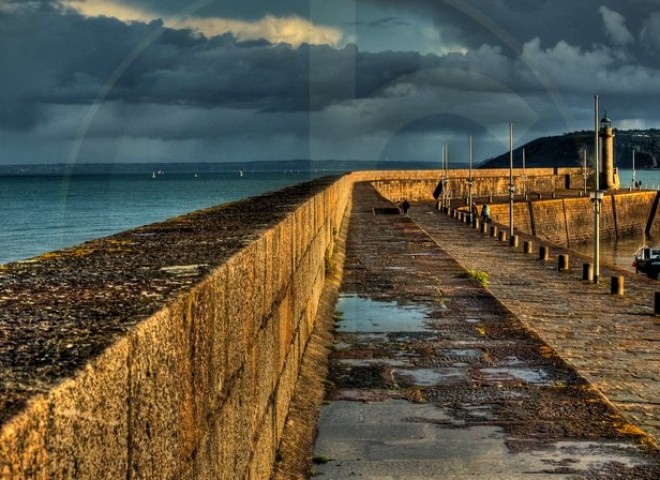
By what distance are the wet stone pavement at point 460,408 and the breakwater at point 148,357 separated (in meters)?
0.79

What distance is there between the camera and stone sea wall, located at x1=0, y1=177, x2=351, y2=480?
5.46 ft

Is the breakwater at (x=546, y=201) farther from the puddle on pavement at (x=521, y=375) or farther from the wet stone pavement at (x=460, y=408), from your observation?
the puddle on pavement at (x=521, y=375)

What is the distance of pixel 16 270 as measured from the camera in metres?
3.79

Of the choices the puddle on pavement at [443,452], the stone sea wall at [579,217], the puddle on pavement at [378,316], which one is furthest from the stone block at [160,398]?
the stone sea wall at [579,217]

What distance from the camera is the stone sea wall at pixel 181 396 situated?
1665 mm

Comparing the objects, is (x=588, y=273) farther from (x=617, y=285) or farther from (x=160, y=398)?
(x=160, y=398)

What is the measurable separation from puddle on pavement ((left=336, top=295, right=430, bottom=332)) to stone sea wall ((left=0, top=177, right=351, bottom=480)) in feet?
14.1

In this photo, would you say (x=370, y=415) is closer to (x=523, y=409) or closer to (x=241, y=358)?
(x=523, y=409)

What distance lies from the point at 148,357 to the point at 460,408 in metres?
5.14

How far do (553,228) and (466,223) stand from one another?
1368 inches

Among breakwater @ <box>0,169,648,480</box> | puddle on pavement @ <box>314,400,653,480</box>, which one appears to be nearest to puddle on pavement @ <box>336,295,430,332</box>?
puddle on pavement @ <box>314,400,653,480</box>

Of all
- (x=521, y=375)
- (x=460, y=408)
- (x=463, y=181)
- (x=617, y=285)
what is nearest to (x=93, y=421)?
(x=460, y=408)

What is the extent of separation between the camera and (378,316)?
1138 cm

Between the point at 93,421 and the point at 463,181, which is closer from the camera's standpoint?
the point at 93,421
